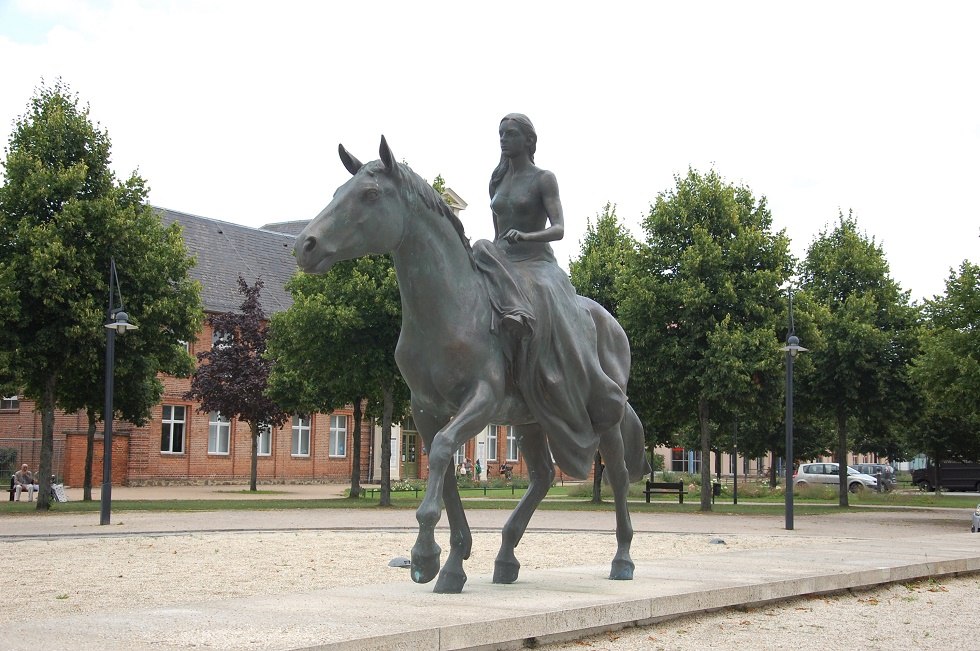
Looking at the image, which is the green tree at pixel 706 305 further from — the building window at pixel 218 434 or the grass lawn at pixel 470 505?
the building window at pixel 218 434

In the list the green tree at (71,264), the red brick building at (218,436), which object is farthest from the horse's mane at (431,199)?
the red brick building at (218,436)

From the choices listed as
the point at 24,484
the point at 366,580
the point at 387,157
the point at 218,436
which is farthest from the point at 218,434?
the point at 387,157

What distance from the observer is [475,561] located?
15.5 metres

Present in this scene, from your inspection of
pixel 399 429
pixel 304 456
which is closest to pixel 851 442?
pixel 399 429

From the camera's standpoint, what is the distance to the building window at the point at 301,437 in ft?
190

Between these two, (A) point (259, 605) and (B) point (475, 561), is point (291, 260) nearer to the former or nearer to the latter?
(B) point (475, 561)

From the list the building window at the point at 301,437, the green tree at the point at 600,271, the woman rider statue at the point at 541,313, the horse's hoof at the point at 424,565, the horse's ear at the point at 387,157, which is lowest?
the horse's hoof at the point at 424,565

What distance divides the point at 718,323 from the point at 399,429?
3058 cm

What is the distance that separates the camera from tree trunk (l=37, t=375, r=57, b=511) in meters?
29.5

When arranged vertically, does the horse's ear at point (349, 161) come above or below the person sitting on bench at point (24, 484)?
above

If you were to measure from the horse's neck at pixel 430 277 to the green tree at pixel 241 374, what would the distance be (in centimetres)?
3552

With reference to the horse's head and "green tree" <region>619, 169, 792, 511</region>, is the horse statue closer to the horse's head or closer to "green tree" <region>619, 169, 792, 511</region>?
the horse's head

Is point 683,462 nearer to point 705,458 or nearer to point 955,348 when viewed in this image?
point 705,458

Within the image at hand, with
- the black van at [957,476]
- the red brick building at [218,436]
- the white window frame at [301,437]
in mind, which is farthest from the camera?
the black van at [957,476]
